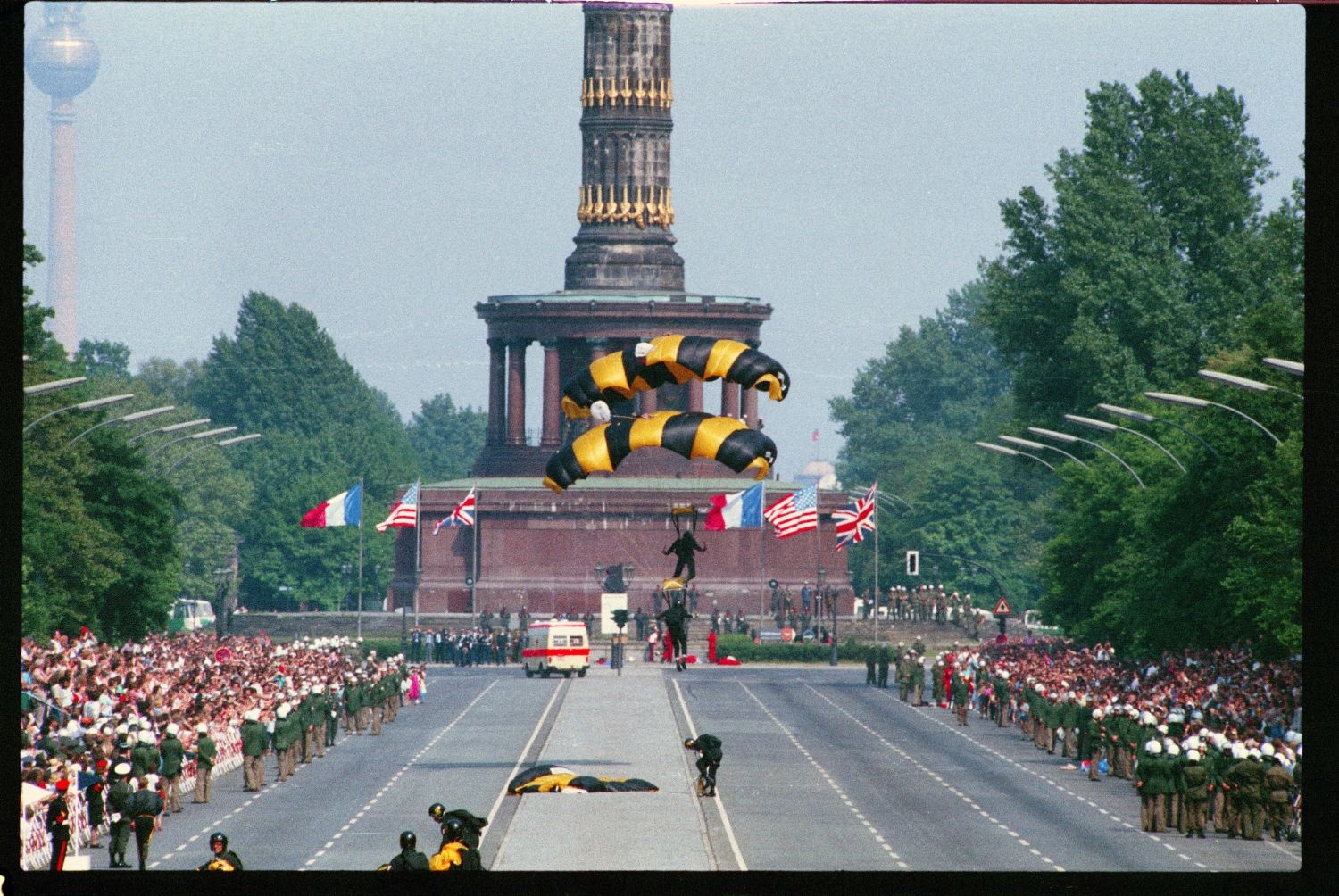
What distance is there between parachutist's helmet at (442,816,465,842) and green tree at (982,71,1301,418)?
68.1 m

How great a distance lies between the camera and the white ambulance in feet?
354

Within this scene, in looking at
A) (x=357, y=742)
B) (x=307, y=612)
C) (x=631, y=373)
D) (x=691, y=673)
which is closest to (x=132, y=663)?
(x=357, y=742)

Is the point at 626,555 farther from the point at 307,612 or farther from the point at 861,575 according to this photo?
the point at 861,575

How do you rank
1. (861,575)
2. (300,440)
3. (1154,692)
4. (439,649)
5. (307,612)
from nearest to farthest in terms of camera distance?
(1154,692)
(439,649)
(307,612)
(300,440)
(861,575)

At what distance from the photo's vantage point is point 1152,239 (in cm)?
10700

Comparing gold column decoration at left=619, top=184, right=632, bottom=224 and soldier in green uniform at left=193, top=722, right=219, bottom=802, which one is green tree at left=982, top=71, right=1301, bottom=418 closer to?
gold column decoration at left=619, top=184, right=632, bottom=224

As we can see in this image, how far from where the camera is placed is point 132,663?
70625 millimetres

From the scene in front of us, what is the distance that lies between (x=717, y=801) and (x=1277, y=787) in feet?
42.1

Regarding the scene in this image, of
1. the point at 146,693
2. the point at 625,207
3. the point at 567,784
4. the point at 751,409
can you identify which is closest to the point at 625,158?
the point at 625,207

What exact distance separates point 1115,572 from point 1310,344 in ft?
151

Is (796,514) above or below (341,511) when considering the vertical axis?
above

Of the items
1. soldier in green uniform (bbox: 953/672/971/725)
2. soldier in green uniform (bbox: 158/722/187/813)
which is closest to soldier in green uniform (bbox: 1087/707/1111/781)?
soldier in green uniform (bbox: 953/672/971/725)

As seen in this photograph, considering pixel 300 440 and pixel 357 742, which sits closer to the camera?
pixel 357 742

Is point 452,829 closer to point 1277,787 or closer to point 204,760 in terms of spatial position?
point 1277,787
